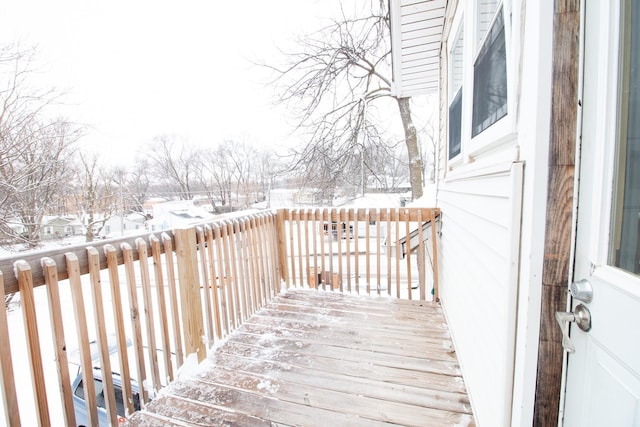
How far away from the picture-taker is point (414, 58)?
13.1 ft

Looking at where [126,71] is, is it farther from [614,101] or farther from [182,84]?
[614,101]

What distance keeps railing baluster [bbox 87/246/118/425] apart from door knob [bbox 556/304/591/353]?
2.11 m

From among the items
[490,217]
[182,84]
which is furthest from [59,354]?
[182,84]

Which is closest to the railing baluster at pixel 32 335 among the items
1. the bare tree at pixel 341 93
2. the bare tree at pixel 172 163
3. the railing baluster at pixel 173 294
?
the railing baluster at pixel 173 294

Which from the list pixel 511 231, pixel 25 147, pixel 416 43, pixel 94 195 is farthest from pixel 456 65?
pixel 94 195

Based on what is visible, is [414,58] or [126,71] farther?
[126,71]

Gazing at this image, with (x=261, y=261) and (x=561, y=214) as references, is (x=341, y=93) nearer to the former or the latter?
(x=261, y=261)

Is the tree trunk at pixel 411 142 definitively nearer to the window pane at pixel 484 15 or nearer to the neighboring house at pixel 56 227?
the window pane at pixel 484 15

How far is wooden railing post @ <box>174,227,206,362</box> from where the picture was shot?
7.21 ft

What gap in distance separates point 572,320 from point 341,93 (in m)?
8.12

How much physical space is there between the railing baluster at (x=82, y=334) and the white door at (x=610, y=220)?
2112mm

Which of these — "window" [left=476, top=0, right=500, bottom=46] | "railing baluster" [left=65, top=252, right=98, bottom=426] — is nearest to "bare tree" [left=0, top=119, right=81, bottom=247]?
"railing baluster" [left=65, top=252, right=98, bottom=426]

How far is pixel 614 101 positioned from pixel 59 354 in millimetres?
2370

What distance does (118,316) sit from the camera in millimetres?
1768
